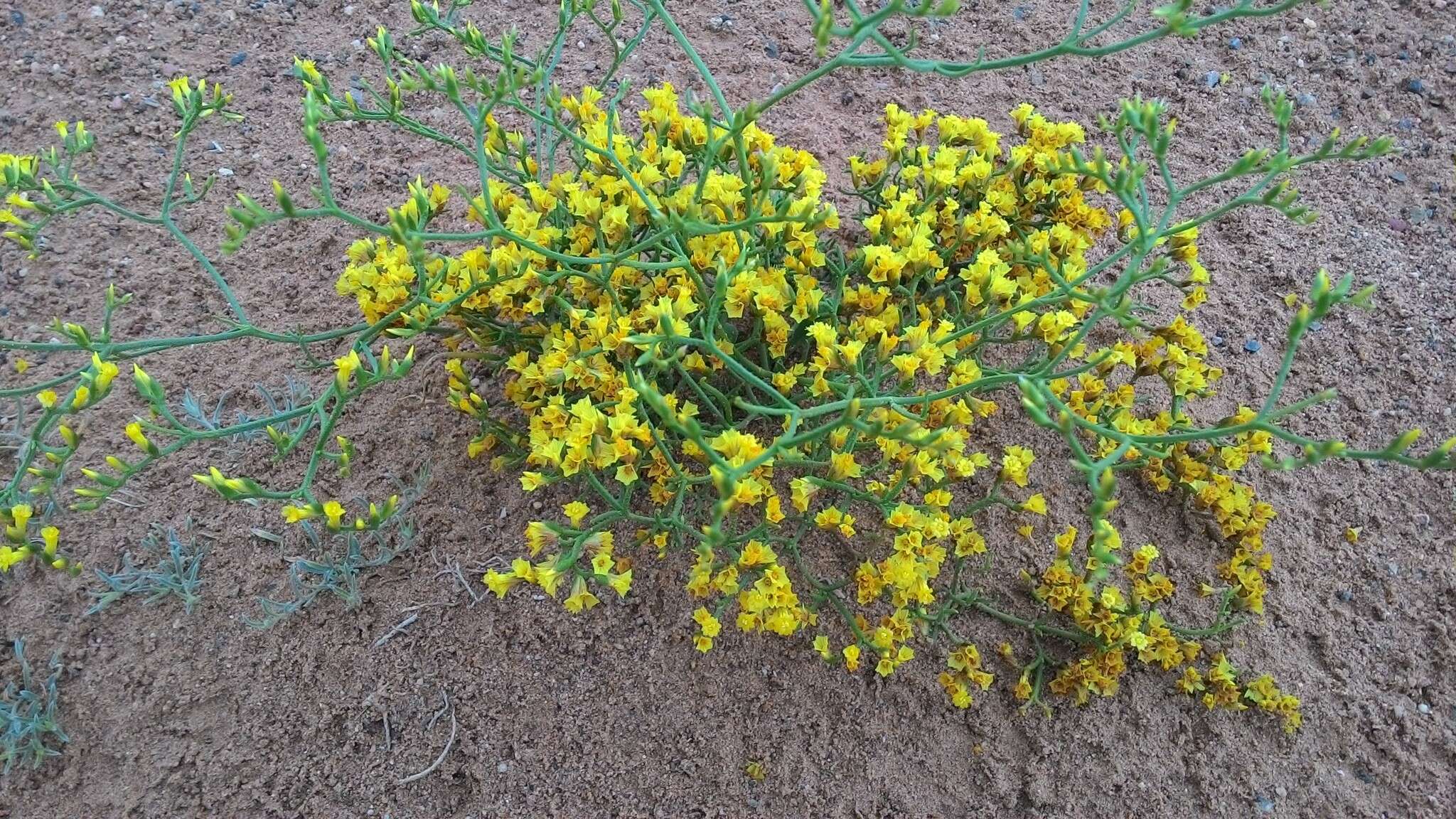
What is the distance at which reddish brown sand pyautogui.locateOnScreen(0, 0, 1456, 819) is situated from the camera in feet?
7.06

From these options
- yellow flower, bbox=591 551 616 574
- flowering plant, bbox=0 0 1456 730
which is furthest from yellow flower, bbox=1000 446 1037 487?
yellow flower, bbox=591 551 616 574

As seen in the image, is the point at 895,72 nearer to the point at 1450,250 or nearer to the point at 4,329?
the point at 1450,250

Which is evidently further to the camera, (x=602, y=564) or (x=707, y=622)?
(x=707, y=622)

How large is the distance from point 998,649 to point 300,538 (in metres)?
1.75

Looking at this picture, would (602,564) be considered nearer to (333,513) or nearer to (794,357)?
(333,513)

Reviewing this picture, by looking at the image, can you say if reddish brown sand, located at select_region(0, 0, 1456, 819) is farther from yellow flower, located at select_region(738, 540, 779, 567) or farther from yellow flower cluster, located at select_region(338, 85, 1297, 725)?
yellow flower, located at select_region(738, 540, 779, 567)

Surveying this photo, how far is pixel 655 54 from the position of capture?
3.53m

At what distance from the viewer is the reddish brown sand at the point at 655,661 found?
2.15m

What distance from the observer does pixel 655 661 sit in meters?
2.26

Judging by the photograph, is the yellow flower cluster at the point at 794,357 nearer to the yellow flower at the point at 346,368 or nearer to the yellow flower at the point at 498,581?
the yellow flower at the point at 498,581

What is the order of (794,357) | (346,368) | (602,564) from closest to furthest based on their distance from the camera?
(346,368), (602,564), (794,357)

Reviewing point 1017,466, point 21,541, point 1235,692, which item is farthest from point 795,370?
point 21,541

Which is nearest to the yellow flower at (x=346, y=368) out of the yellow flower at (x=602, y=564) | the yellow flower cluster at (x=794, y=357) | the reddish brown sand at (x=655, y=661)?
the yellow flower cluster at (x=794, y=357)

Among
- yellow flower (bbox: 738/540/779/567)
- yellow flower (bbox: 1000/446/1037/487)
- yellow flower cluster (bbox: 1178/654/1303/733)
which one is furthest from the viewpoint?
yellow flower cluster (bbox: 1178/654/1303/733)
